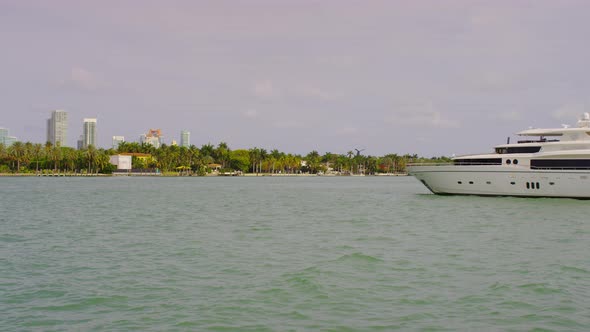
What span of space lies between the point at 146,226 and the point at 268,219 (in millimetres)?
6979

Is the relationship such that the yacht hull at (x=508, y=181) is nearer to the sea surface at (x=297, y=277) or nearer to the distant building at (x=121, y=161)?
the sea surface at (x=297, y=277)

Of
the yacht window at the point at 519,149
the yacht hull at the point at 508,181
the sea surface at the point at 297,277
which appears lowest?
the sea surface at the point at 297,277

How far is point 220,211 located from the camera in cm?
3666

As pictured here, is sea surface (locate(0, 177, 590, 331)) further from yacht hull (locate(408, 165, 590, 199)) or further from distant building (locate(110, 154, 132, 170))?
distant building (locate(110, 154, 132, 170))

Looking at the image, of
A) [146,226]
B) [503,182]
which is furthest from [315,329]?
[503,182]

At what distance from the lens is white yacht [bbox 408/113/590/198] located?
3778cm

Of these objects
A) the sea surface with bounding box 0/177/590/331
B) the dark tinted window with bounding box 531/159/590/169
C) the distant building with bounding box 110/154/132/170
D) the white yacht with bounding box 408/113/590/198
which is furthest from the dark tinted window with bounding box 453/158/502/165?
the distant building with bounding box 110/154/132/170

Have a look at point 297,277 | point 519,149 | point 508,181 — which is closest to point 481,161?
point 508,181

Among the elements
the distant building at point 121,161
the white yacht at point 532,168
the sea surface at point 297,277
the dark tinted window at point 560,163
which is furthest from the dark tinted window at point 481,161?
the distant building at point 121,161

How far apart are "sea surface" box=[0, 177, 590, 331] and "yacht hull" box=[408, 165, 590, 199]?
1229cm

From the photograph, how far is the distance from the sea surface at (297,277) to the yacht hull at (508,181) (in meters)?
12.3

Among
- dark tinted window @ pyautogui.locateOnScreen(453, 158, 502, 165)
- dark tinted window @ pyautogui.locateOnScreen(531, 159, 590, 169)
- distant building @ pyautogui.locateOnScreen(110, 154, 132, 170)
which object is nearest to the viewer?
dark tinted window @ pyautogui.locateOnScreen(531, 159, 590, 169)

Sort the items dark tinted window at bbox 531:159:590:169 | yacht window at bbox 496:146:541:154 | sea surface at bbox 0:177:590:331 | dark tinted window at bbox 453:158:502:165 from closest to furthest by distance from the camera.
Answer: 1. sea surface at bbox 0:177:590:331
2. dark tinted window at bbox 531:159:590:169
3. yacht window at bbox 496:146:541:154
4. dark tinted window at bbox 453:158:502:165

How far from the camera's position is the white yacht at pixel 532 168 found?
124 ft
